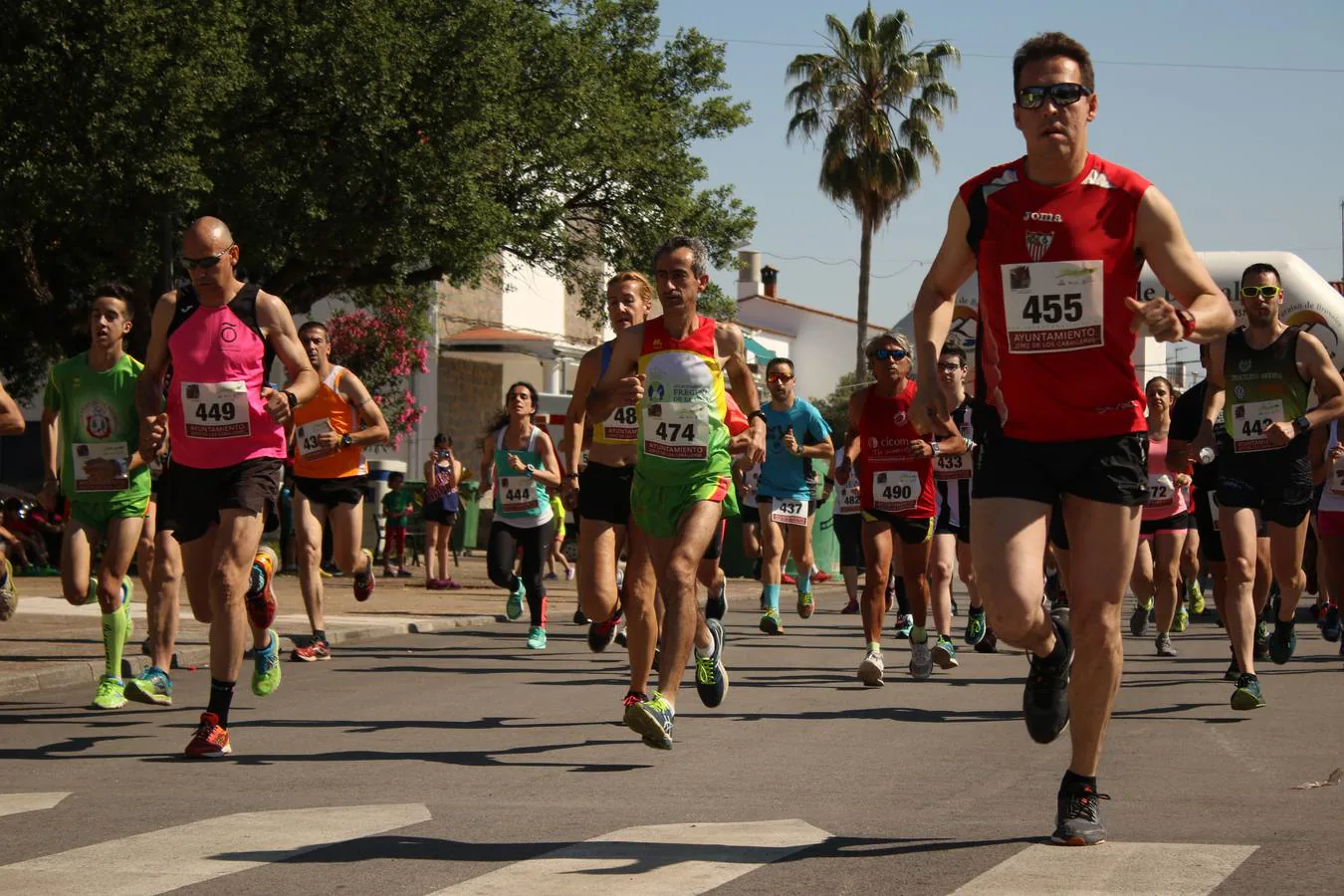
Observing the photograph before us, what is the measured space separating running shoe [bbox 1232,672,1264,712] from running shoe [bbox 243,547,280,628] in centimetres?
475

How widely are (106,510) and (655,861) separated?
19.2 ft

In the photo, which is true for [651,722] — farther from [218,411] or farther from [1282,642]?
[1282,642]

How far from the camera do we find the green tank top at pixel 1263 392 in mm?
10711

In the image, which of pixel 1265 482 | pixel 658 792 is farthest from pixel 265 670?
pixel 1265 482

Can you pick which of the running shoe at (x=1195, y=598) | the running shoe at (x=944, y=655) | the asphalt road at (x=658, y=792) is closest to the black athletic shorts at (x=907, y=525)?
the running shoe at (x=944, y=655)

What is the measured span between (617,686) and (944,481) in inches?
118

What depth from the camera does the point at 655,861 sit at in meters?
5.36

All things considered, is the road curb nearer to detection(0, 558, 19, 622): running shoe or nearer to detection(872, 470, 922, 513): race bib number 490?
detection(0, 558, 19, 622): running shoe

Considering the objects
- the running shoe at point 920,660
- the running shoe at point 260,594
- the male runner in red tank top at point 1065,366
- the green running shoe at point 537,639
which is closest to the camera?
the male runner in red tank top at point 1065,366

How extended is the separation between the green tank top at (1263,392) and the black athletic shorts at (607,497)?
3.47m

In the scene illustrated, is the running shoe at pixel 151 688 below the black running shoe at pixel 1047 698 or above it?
below

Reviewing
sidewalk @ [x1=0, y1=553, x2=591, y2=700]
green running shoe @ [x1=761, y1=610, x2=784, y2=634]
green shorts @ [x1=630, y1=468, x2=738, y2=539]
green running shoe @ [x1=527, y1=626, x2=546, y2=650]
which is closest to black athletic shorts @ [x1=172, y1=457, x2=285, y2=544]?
green shorts @ [x1=630, y1=468, x2=738, y2=539]

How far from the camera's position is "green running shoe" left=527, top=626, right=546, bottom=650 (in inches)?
571

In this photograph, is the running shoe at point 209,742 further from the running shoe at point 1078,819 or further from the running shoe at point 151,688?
the running shoe at point 1078,819
